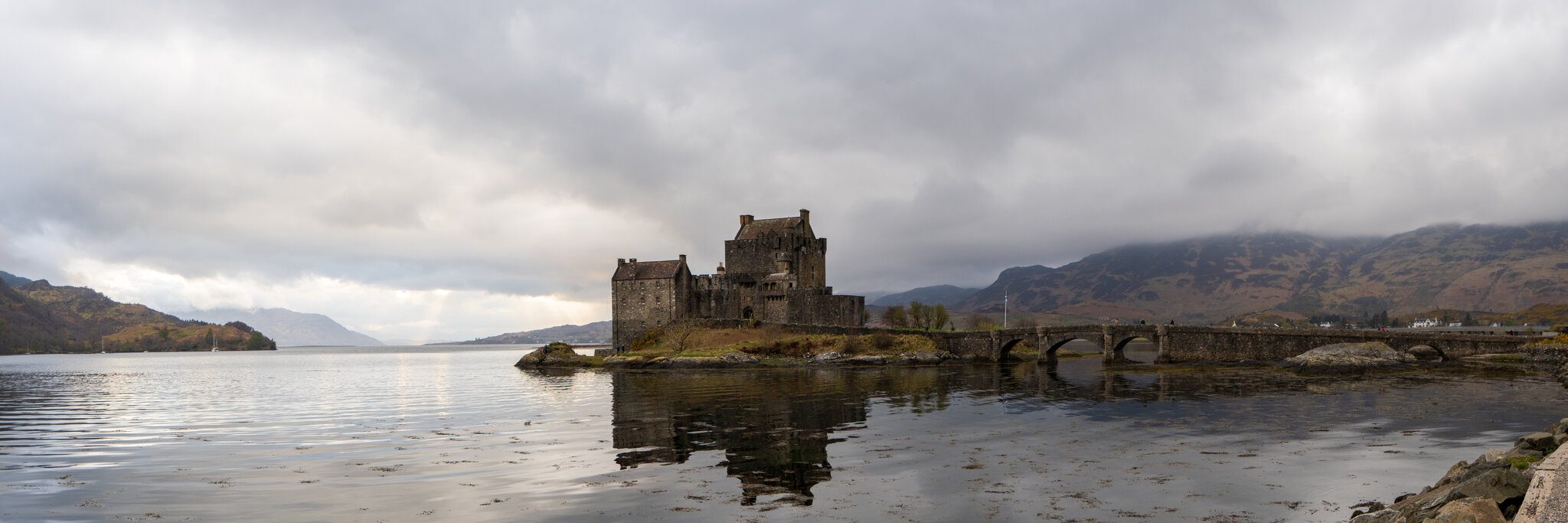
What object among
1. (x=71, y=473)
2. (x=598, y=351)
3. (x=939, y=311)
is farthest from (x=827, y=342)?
(x=71, y=473)

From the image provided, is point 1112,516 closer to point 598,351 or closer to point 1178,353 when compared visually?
point 1178,353

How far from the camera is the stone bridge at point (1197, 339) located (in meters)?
75.7

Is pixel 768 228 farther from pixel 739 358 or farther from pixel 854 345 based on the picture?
pixel 739 358

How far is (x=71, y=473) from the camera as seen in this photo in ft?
85.2

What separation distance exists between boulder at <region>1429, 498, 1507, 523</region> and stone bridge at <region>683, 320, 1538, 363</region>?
74836 mm

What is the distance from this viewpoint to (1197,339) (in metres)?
88.2

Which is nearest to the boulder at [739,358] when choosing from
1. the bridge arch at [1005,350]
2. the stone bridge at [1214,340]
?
the stone bridge at [1214,340]

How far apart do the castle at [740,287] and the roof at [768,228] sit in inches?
4.8

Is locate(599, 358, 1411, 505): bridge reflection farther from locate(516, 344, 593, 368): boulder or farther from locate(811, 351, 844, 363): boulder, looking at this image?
locate(516, 344, 593, 368): boulder

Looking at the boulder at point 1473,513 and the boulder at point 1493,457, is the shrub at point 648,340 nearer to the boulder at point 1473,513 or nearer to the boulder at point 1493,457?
the boulder at point 1493,457

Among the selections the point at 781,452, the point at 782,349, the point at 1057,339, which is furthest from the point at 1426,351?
the point at 781,452

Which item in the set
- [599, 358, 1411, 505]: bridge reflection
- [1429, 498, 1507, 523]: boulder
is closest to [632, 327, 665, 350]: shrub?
[599, 358, 1411, 505]: bridge reflection

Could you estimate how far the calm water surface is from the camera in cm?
2023

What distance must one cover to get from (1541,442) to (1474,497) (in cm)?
1007
